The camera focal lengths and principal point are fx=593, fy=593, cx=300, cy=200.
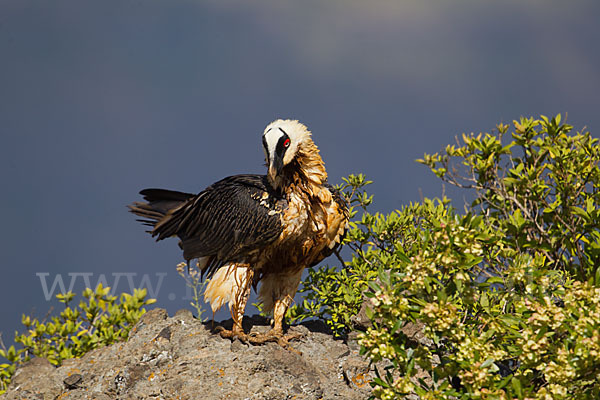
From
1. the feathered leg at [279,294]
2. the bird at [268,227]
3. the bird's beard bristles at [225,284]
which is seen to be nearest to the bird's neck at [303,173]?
the bird at [268,227]

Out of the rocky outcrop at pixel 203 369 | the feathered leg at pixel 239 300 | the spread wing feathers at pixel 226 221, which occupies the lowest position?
the rocky outcrop at pixel 203 369

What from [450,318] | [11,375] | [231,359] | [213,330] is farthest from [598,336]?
[11,375]

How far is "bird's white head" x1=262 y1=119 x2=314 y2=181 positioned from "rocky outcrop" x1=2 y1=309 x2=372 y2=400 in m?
2.02

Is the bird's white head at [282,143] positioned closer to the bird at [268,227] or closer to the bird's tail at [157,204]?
the bird at [268,227]

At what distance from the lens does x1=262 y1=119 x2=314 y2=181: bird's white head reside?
614cm

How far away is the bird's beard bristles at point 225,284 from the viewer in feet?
21.5

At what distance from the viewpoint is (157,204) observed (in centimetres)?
775

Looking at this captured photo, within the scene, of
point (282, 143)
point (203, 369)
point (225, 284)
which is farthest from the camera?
point (225, 284)

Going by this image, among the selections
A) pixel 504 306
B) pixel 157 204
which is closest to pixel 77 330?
pixel 157 204

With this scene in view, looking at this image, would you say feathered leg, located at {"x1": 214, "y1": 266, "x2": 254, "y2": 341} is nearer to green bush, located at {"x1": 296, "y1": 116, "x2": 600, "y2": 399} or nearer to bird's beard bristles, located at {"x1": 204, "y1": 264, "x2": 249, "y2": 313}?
bird's beard bristles, located at {"x1": 204, "y1": 264, "x2": 249, "y2": 313}

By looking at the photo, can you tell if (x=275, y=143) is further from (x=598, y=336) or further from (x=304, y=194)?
(x=598, y=336)

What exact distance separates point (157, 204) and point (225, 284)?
1.77m

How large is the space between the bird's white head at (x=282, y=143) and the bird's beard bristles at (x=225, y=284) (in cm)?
118

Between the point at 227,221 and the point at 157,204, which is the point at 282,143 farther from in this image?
the point at 157,204
